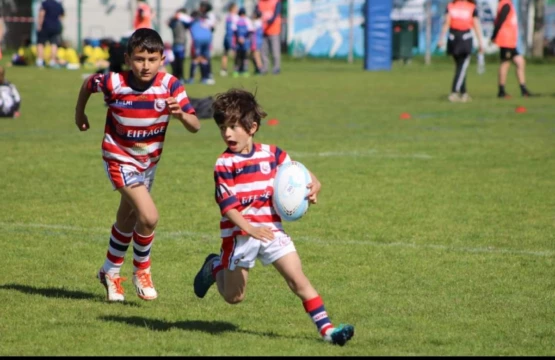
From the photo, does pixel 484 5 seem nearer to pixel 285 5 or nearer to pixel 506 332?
pixel 285 5

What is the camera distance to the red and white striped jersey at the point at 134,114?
6664 mm

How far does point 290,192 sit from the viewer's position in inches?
225

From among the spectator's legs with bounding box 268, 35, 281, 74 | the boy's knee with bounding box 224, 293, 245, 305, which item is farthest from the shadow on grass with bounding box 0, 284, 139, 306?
the spectator's legs with bounding box 268, 35, 281, 74

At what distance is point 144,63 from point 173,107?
1.37 feet

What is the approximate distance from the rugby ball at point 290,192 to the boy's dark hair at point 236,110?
0.32m

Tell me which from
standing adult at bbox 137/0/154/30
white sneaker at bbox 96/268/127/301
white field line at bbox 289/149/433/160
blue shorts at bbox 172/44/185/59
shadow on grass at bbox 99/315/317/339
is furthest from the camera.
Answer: blue shorts at bbox 172/44/185/59

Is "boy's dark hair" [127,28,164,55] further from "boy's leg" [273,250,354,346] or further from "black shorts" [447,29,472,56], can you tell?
"black shorts" [447,29,472,56]

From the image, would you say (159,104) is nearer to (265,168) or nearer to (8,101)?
(265,168)

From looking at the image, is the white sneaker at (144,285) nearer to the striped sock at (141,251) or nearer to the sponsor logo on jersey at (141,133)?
the striped sock at (141,251)

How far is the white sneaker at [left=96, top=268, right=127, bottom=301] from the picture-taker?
22.8 ft

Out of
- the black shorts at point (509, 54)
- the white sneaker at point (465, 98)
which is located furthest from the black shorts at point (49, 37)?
the black shorts at point (509, 54)

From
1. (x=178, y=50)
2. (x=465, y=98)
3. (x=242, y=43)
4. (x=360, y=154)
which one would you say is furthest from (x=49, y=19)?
(x=360, y=154)

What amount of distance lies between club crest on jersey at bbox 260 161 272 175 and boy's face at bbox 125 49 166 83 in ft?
3.96

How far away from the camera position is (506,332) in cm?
596
